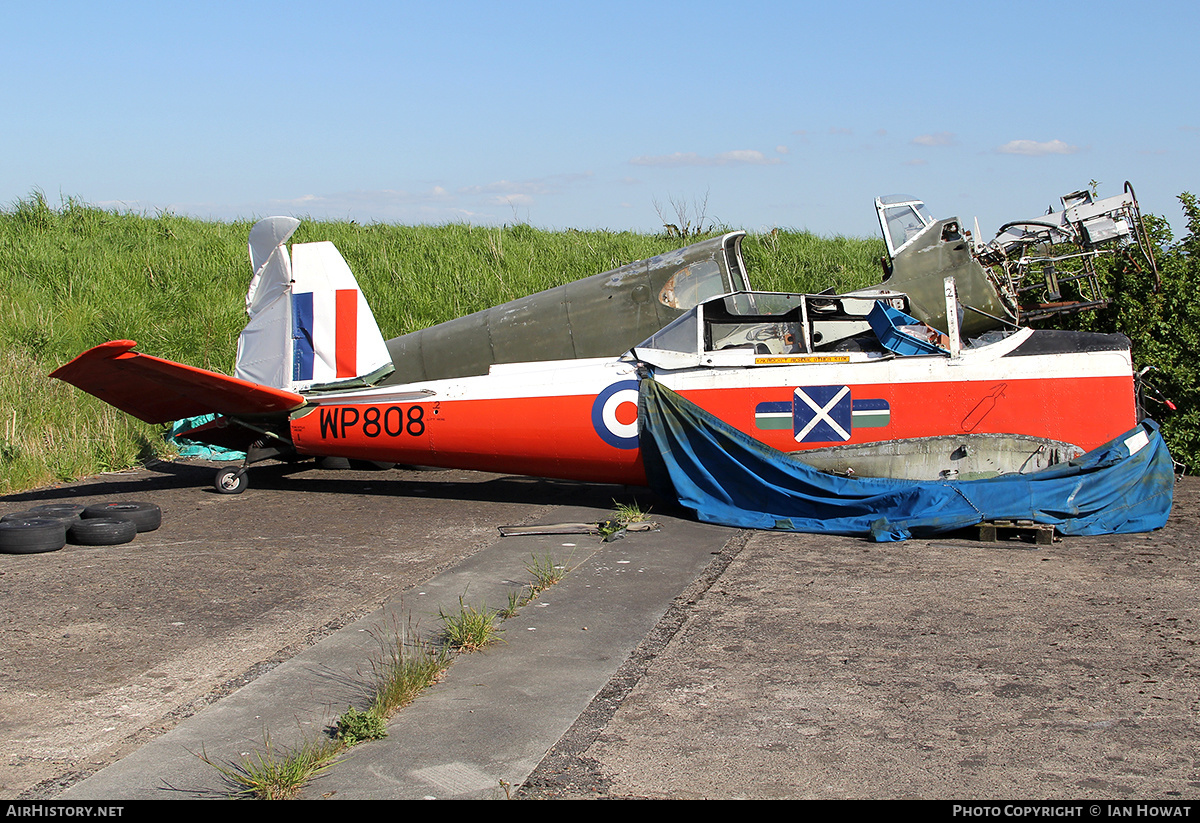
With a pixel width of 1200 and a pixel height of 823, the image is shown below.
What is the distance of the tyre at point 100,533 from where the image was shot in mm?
7496

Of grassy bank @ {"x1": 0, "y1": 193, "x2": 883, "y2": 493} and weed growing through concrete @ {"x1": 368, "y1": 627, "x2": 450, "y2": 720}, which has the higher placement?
grassy bank @ {"x1": 0, "y1": 193, "x2": 883, "y2": 493}

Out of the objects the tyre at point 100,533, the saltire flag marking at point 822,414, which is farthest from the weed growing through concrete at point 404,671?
the saltire flag marking at point 822,414

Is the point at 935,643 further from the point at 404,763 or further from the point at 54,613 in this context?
the point at 54,613

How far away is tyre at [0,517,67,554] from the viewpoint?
718cm

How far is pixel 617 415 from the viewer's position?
27.8 feet

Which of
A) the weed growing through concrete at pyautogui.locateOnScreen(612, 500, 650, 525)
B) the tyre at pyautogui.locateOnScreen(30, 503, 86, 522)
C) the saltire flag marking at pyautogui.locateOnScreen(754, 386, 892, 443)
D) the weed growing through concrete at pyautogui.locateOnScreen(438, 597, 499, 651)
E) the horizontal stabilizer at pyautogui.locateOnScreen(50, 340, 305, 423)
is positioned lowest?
the weed growing through concrete at pyautogui.locateOnScreen(612, 500, 650, 525)

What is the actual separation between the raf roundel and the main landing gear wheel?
164 inches

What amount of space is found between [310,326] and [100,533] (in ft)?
11.4

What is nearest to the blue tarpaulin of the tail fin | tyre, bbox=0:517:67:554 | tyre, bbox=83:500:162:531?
the tail fin

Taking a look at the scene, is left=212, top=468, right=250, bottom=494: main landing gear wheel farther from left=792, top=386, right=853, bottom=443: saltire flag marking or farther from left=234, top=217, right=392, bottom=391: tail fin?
left=792, top=386, right=853, bottom=443: saltire flag marking

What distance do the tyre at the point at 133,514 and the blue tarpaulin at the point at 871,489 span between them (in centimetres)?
431

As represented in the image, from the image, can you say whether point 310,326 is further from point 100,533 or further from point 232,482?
point 100,533

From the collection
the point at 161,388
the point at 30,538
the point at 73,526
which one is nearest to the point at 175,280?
the point at 161,388

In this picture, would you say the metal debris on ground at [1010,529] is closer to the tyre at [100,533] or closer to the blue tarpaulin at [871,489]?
the blue tarpaulin at [871,489]
